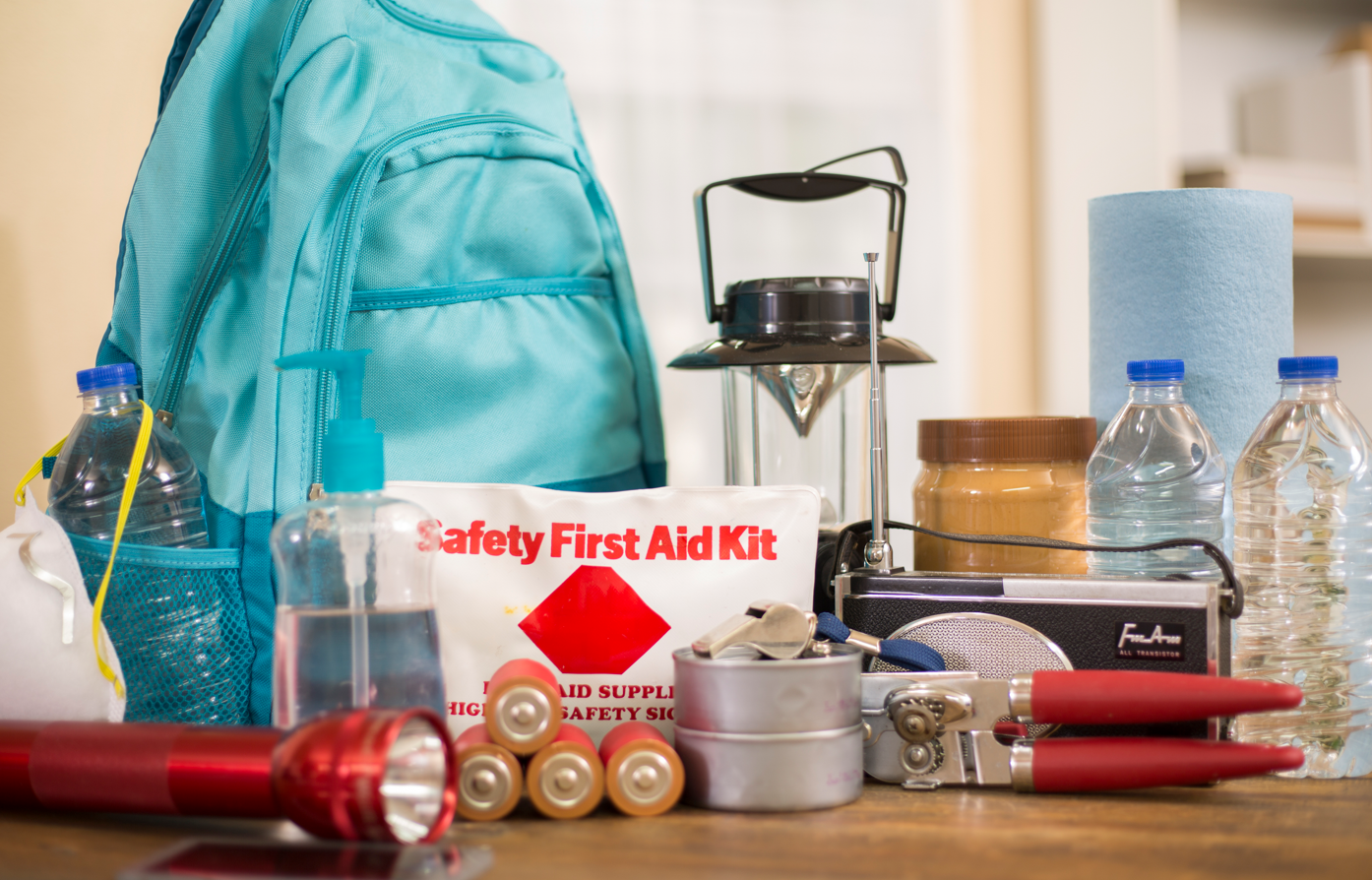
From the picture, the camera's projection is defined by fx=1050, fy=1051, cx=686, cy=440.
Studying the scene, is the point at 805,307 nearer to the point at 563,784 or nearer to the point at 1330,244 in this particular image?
the point at 563,784

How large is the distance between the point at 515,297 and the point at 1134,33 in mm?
929

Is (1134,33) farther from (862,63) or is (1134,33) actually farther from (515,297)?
(515,297)

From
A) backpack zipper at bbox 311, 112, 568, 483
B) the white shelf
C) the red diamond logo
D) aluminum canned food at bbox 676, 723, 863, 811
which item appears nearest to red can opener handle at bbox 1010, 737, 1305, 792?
aluminum canned food at bbox 676, 723, 863, 811

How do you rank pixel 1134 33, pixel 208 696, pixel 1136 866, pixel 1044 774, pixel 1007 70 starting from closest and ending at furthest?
pixel 1136 866
pixel 1044 774
pixel 208 696
pixel 1134 33
pixel 1007 70

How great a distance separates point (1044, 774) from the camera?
0.54 m

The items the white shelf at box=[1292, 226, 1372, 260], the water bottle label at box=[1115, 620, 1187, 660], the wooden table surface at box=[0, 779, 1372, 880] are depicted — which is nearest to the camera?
the wooden table surface at box=[0, 779, 1372, 880]

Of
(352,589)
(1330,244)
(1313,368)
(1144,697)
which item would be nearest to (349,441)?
(352,589)

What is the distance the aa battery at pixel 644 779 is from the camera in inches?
20.2

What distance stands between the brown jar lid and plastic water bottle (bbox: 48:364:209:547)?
0.49 m

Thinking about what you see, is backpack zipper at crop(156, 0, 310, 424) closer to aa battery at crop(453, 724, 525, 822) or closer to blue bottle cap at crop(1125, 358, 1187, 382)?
aa battery at crop(453, 724, 525, 822)

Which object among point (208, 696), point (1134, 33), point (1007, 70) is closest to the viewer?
point (208, 696)

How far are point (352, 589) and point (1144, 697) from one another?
411 mm

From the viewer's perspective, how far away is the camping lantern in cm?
72

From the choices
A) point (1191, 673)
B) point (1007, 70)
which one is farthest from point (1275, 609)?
point (1007, 70)
